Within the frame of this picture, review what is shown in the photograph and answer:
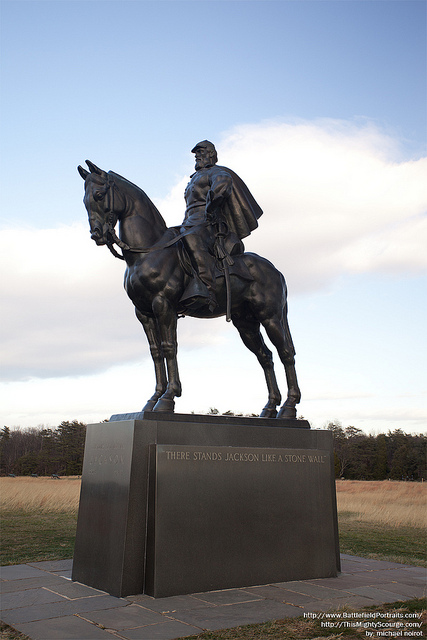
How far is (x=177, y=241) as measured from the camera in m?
7.59

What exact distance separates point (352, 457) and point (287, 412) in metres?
39.4

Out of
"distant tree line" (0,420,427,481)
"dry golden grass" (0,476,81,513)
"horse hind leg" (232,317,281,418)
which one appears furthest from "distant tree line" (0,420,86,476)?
"horse hind leg" (232,317,281,418)

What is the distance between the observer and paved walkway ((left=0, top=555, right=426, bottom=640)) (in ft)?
15.3

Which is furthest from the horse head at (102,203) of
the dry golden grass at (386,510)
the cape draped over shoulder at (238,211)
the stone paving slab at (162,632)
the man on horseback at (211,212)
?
the dry golden grass at (386,510)

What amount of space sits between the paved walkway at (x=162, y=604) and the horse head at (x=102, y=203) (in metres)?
4.18

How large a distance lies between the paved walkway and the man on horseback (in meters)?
3.61

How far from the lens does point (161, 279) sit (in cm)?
731

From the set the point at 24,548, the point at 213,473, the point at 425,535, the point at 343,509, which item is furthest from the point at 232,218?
the point at 343,509

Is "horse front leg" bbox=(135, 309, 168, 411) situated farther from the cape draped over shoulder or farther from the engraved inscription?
the cape draped over shoulder

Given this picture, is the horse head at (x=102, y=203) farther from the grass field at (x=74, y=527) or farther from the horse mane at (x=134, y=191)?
the grass field at (x=74, y=527)

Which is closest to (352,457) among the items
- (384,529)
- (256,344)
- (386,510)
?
(386,510)

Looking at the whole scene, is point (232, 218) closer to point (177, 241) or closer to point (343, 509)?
point (177, 241)

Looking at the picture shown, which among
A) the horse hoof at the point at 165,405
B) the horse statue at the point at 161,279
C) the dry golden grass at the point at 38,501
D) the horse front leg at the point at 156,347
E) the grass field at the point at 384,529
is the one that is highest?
the horse statue at the point at 161,279

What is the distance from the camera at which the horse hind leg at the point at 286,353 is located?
824 centimetres
